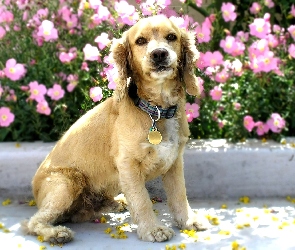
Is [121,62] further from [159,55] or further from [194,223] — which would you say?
[194,223]

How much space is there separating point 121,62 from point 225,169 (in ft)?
4.74

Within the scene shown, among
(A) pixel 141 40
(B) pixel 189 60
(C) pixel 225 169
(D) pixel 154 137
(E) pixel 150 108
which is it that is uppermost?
(A) pixel 141 40

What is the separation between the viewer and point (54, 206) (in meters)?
4.07

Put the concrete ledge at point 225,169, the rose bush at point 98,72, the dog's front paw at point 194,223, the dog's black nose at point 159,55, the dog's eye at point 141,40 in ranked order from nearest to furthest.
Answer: the dog's black nose at point 159,55 < the dog's eye at point 141,40 < the dog's front paw at point 194,223 < the concrete ledge at point 225,169 < the rose bush at point 98,72

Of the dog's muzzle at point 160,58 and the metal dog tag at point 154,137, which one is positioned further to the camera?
the metal dog tag at point 154,137

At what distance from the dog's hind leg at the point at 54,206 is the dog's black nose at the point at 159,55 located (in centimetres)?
109

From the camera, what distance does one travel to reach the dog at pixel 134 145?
390 cm

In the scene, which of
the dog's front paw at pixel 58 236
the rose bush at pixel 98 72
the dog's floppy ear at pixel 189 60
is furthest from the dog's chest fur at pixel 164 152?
the rose bush at pixel 98 72

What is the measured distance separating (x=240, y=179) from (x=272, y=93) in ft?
2.83

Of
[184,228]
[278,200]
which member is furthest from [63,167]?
[278,200]

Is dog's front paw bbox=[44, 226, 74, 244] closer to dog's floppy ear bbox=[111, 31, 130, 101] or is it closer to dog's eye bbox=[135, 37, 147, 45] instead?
dog's floppy ear bbox=[111, 31, 130, 101]

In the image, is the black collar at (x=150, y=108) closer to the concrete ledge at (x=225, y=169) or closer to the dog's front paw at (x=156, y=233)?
the dog's front paw at (x=156, y=233)

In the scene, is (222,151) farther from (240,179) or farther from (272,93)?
(272,93)

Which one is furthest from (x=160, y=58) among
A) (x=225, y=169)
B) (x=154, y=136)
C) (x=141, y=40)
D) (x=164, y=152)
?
(x=225, y=169)
